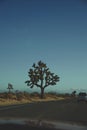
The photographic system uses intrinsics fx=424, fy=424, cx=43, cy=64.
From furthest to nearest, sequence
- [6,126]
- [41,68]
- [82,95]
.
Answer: [41,68] → [82,95] → [6,126]

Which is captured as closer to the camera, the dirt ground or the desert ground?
the desert ground

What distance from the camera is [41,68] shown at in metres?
83.6

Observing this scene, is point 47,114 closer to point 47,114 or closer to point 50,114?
point 47,114

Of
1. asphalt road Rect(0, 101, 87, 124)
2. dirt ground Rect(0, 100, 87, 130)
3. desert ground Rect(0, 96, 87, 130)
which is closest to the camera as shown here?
desert ground Rect(0, 96, 87, 130)

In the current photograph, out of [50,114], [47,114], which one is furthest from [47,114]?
[50,114]

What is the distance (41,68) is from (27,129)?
240 ft

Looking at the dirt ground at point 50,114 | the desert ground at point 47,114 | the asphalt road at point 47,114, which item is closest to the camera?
the desert ground at point 47,114

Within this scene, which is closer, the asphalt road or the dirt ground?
the dirt ground

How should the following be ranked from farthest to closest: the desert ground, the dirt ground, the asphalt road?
the asphalt road
the dirt ground
the desert ground

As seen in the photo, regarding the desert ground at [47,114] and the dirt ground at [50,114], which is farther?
the dirt ground at [50,114]

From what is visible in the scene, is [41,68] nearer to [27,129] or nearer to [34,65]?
[34,65]

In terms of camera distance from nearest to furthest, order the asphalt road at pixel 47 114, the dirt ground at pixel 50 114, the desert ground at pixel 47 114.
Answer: the desert ground at pixel 47 114 < the dirt ground at pixel 50 114 < the asphalt road at pixel 47 114

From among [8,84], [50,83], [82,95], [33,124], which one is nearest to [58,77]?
[50,83]

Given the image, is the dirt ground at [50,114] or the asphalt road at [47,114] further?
the asphalt road at [47,114]
